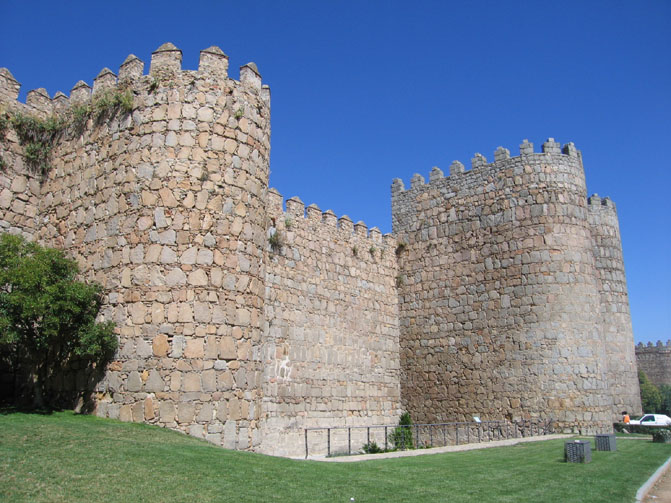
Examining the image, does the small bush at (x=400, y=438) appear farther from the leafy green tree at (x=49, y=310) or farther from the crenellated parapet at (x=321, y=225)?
the leafy green tree at (x=49, y=310)

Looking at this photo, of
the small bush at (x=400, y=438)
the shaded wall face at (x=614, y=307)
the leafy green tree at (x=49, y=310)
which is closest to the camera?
the leafy green tree at (x=49, y=310)

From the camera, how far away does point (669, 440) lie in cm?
1777

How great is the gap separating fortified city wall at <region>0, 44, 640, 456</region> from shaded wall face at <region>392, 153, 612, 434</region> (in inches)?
2.4

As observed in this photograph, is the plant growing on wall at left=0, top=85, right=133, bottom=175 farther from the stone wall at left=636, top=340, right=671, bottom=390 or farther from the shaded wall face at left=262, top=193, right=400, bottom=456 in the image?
the stone wall at left=636, top=340, right=671, bottom=390

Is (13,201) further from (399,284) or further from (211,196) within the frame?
(399,284)

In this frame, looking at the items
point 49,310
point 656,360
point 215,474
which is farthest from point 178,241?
point 656,360

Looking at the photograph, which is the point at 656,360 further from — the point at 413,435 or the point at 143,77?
the point at 143,77

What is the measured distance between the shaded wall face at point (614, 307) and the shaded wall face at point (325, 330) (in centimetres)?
816

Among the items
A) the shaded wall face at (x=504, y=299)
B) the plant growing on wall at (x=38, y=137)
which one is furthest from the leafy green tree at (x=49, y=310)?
the shaded wall face at (x=504, y=299)

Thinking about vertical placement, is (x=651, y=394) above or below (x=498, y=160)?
below

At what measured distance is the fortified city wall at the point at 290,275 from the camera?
11672mm

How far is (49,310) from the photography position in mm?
11062

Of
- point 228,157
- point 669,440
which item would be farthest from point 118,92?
point 669,440

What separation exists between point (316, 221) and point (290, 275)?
7.89 feet
